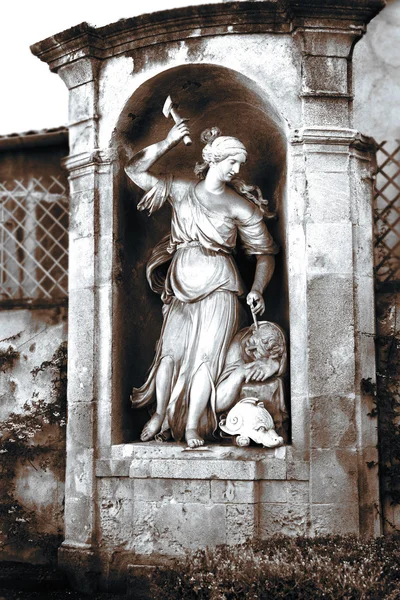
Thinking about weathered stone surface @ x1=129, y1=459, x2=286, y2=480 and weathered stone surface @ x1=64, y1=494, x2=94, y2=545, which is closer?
weathered stone surface @ x1=129, y1=459, x2=286, y2=480

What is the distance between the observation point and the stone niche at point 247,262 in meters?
5.91

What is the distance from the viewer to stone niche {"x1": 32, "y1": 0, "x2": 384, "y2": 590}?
591 cm

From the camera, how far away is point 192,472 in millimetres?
6020

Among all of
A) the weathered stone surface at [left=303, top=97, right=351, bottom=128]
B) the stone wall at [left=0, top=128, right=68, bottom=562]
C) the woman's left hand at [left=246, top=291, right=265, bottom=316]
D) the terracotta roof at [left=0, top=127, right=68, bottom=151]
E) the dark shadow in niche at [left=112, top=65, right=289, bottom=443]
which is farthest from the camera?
the terracotta roof at [left=0, top=127, right=68, bottom=151]

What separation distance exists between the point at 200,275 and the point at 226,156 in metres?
0.92

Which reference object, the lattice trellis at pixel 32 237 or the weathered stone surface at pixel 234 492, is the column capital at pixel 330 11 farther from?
the weathered stone surface at pixel 234 492

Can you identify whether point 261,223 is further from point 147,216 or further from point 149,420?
point 149,420

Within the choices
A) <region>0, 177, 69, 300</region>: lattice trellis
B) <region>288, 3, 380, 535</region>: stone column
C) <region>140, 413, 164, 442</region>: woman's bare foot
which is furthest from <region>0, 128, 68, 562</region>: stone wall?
<region>288, 3, 380, 535</region>: stone column

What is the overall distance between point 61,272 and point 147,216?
1554 millimetres

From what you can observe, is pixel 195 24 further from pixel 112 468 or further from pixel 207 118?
pixel 112 468

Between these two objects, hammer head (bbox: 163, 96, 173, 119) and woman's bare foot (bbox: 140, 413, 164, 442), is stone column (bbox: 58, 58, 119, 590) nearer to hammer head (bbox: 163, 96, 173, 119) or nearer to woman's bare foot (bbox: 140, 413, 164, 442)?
woman's bare foot (bbox: 140, 413, 164, 442)

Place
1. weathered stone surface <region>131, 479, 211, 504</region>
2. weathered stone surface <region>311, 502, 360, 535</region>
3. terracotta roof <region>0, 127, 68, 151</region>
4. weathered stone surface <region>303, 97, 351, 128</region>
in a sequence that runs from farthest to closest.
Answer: terracotta roof <region>0, 127, 68, 151</region>, weathered stone surface <region>303, 97, 351, 128</region>, weathered stone surface <region>131, 479, 211, 504</region>, weathered stone surface <region>311, 502, 360, 535</region>

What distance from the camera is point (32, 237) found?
318 inches

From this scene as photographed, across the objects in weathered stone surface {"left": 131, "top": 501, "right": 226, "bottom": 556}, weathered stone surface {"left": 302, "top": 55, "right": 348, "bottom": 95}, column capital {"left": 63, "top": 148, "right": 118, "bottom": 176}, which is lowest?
weathered stone surface {"left": 131, "top": 501, "right": 226, "bottom": 556}
